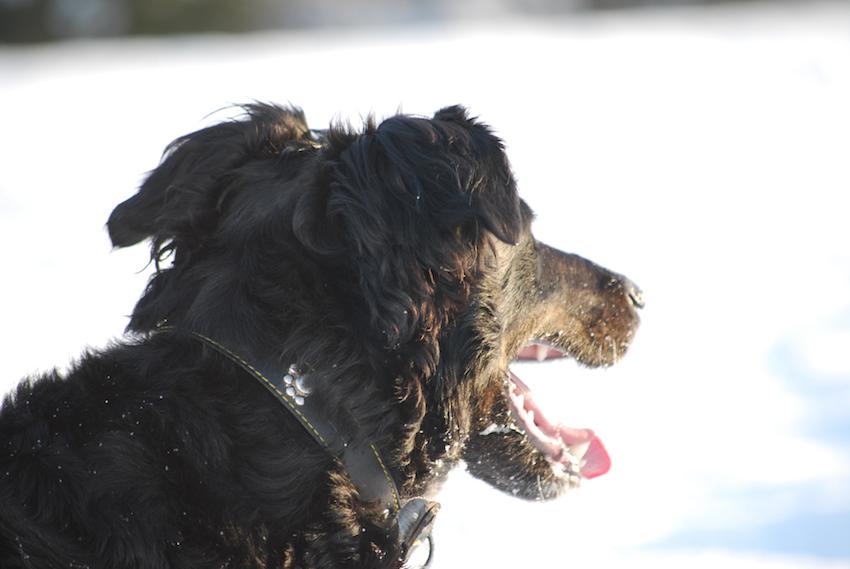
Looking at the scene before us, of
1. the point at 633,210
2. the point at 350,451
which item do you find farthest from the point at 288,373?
the point at 633,210

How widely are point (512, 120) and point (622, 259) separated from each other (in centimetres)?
347

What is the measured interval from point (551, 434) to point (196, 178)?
147cm

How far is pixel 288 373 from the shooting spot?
277cm

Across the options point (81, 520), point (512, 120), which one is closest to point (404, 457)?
point (81, 520)

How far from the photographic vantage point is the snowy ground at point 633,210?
16.5ft

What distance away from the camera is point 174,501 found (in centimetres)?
259

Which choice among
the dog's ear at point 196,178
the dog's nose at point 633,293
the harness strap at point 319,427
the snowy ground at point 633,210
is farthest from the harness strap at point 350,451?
the dog's nose at point 633,293

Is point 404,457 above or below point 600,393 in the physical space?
above

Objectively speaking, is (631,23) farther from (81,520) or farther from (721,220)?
(81,520)

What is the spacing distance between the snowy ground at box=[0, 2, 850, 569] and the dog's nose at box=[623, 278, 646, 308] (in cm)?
127

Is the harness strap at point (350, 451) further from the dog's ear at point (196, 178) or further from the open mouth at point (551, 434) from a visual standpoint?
the open mouth at point (551, 434)

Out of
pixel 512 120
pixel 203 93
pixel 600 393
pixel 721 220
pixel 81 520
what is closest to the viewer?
pixel 81 520

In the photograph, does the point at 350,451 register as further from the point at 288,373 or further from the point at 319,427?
the point at 288,373

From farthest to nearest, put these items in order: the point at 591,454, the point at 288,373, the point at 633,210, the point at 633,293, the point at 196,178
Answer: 1. the point at 633,210
2. the point at 633,293
3. the point at 591,454
4. the point at 196,178
5. the point at 288,373
